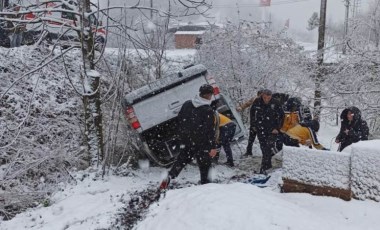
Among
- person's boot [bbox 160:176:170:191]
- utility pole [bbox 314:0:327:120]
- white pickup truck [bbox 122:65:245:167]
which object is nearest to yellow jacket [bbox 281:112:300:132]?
white pickup truck [bbox 122:65:245:167]

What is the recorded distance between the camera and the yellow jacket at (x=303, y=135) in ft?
26.0

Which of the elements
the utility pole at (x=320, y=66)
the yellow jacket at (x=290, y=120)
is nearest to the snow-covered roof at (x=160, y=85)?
the yellow jacket at (x=290, y=120)

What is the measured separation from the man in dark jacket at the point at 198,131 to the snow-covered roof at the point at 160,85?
1442mm

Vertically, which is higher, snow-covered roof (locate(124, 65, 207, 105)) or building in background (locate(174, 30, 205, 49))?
building in background (locate(174, 30, 205, 49))

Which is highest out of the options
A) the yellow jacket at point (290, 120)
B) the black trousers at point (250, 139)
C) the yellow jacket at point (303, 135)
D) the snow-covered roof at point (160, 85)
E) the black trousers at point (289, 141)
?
the snow-covered roof at point (160, 85)

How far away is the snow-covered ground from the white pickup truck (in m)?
0.93

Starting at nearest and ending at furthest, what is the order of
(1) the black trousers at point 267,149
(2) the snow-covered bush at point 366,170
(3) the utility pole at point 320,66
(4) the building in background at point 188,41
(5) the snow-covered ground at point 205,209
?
(5) the snow-covered ground at point 205,209
(2) the snow-covered bush at point 366,170
(1) the black trousers at point 267,149
(3) the utility pole at point 320,66
(4) the building in background at point 188,41

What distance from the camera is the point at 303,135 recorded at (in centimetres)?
802

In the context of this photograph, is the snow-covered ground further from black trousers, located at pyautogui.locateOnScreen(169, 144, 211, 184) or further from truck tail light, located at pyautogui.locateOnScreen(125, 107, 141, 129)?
truck tail light, located at pyautogui.locateOnScreen(125, 107, 141, 129)

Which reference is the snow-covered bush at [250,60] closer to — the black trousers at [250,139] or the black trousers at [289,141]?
the black trousers at [250,139]

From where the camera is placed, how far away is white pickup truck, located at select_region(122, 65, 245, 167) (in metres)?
7.51

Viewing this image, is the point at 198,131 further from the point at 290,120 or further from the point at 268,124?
the point at 290,120

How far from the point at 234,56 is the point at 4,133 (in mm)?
6910

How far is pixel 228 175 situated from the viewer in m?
7.75
